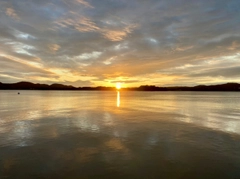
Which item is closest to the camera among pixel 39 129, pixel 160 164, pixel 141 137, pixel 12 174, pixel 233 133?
pixel 12 174

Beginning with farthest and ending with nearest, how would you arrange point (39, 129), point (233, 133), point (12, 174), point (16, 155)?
1. point (39, 129)
2. point (233, 133)
3. point (16, 155)
4. point (12, 174)

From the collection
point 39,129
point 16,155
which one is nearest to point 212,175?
point 16,155

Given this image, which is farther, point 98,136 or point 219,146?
point 98,136

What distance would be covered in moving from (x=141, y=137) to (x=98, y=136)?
4.22 metres

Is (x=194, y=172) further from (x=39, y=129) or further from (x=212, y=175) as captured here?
(x=39, y=129)

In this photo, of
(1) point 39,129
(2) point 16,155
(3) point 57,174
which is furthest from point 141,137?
(1) point 39,129

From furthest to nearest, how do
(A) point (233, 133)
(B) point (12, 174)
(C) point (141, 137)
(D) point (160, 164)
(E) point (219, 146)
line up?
(A) point (233, 133)
(C) point (141, 137)
(E) point (219, 146)
(D) point (160, 164)
(B) point (12, 174)

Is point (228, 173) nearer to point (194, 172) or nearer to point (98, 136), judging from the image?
point (194, 172)

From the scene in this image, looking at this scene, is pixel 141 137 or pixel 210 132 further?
pixel 210 132

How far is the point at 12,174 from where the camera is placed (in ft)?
32.0

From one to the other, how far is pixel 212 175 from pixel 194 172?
3.08ft

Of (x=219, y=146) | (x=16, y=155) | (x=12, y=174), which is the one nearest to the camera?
(x=12, y=174)

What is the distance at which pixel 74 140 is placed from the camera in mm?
15836

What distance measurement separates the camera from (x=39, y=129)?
20.1 m
